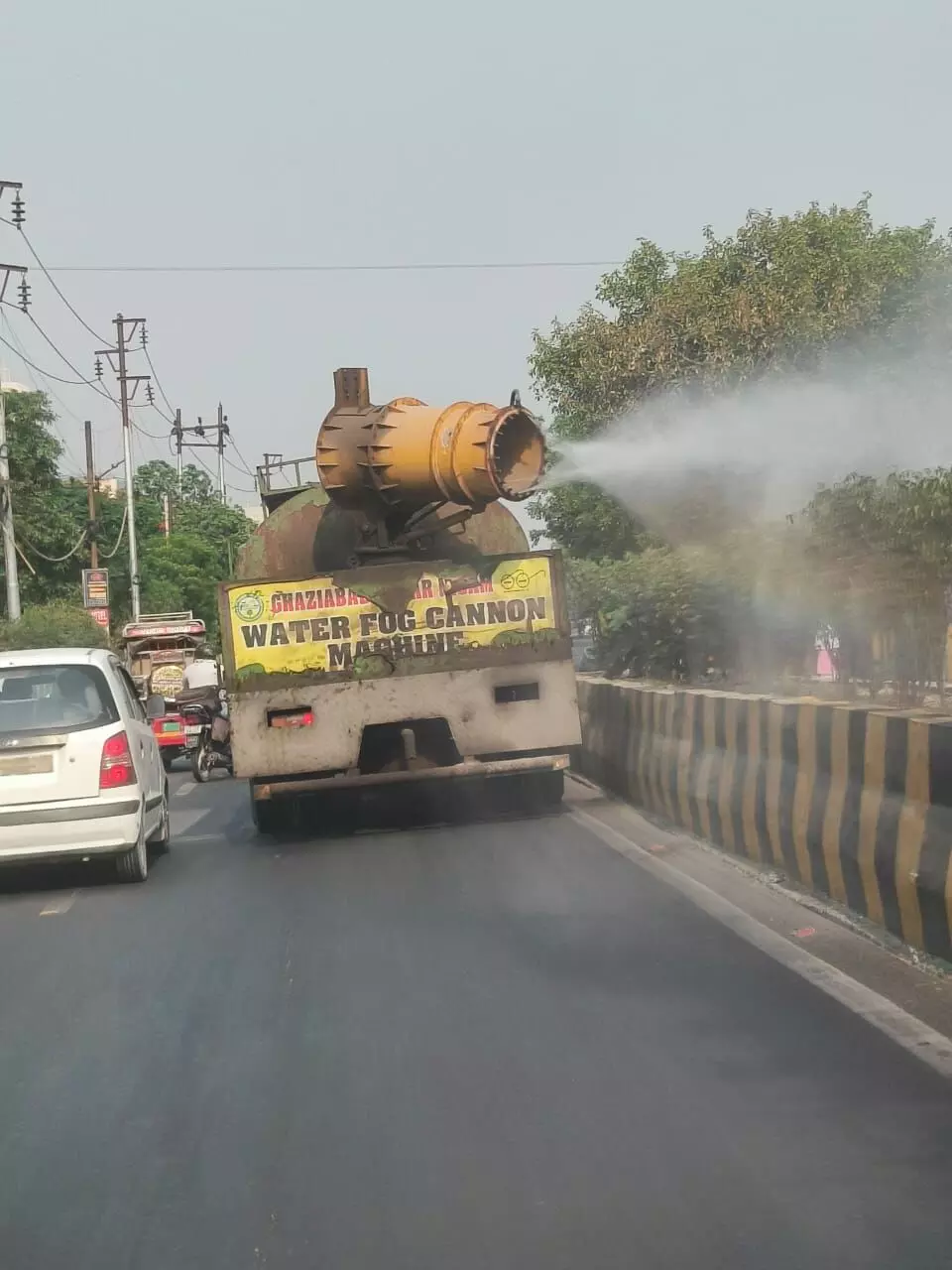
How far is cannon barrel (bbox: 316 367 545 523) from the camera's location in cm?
1238

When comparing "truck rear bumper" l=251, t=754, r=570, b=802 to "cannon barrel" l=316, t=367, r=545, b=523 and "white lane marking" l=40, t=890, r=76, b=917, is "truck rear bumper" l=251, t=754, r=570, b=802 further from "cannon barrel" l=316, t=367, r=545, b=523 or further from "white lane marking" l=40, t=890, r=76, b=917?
"white lane marking" l=40, t=890, r=76, b=917

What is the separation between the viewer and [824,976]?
7.05 metres

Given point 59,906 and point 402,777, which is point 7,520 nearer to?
point 402,777

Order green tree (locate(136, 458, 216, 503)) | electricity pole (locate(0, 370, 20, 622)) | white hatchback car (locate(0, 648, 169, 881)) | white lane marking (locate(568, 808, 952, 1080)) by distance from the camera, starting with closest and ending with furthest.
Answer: white lane marking (locate(568, 808, 952, 1080)) < white hatchback car (locate(0, 648, 169, 881)) < electricity pole (locate(0, 370, 20, 622)) < green tree (locate(136, 458, 216, 503))

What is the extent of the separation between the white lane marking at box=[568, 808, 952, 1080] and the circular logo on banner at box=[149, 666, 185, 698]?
22.4 m

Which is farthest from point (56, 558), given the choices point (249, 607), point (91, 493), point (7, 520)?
point (249, 607)

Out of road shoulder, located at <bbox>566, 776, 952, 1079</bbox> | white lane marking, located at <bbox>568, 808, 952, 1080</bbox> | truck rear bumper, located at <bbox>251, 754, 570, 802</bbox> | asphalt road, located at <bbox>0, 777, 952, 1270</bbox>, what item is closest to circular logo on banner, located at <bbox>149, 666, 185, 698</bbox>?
truck rear bumper, located at <bbox>251, 754, 570, 802</bbox>

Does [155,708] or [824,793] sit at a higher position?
[155,708]

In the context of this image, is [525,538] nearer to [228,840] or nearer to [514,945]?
[228,840]

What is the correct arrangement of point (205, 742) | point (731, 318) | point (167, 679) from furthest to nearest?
point (167, 679) → point (731, 318) → point (205, 742)

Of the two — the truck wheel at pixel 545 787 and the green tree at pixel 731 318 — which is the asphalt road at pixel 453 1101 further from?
the green tree at pixel 731 318

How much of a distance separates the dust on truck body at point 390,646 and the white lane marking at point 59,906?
8.16ft

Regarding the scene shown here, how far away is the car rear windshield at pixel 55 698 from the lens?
438 inches

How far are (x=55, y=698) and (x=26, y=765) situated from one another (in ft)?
2.22
